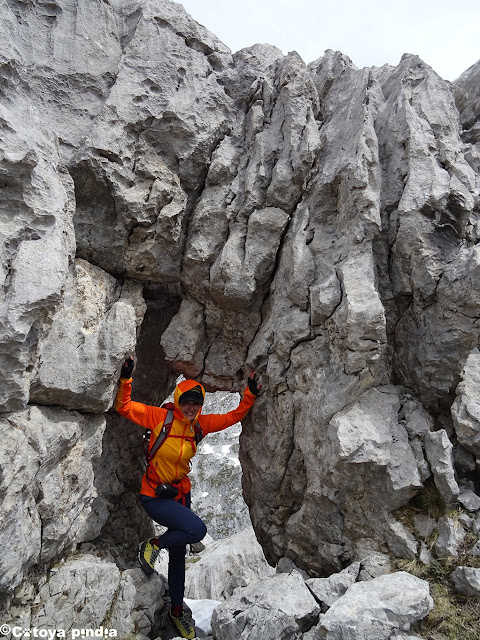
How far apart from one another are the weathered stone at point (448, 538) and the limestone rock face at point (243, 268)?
0.53 meters

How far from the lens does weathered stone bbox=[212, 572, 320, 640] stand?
20.4ft

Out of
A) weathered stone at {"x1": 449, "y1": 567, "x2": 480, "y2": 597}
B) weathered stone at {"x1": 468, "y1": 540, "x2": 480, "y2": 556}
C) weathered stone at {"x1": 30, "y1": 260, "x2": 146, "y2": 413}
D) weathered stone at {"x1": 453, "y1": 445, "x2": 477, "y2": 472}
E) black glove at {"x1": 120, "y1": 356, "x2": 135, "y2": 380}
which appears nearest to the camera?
weathered stone at {"x1": 449, "y1": 567, "x2": 480, "y2": 597}

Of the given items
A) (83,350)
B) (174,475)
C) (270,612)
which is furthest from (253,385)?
(270,612)

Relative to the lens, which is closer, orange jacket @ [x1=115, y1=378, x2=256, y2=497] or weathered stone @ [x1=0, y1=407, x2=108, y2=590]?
weathered stone @ [x1=0, y1=407, x2=108, y2=590]

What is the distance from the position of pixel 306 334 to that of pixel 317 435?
2290 millimetres

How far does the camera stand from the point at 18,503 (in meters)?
7.10

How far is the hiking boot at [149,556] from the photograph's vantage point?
8.88 m

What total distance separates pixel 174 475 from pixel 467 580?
5976 millimetres

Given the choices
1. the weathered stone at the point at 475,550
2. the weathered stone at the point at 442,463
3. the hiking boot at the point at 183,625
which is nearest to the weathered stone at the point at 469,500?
the weathered stone at the point at 442,463

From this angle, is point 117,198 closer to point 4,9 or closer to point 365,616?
point 4,9

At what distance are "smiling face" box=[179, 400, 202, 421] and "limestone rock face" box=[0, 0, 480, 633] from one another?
1.72m

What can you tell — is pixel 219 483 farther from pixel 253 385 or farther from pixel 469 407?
pixel 469 407

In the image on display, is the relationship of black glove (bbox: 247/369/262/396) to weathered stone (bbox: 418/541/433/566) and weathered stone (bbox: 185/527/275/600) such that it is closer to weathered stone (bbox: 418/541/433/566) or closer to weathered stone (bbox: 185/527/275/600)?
weathered stone (bbox: 418/541/433/566)

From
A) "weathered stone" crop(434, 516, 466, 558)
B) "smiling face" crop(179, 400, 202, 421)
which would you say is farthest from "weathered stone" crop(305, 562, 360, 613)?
"smiling face" crop(179, 400, 202, 421)
